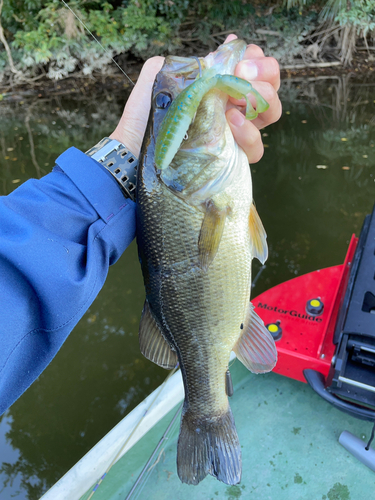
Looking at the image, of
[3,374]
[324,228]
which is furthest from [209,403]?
[324,228]

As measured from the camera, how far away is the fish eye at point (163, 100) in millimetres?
1229

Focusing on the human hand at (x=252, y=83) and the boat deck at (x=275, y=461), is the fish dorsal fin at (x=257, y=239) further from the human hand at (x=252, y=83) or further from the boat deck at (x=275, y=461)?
the boat deck at (x=275, y=461)

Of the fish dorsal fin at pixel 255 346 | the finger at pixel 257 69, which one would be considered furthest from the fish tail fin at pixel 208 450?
the finger at pixel 257 69

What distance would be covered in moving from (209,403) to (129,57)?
13601mm

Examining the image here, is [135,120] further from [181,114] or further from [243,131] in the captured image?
[181,114]

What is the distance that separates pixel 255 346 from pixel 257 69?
1.03 metres

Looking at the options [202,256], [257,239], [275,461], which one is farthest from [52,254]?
[275,461]

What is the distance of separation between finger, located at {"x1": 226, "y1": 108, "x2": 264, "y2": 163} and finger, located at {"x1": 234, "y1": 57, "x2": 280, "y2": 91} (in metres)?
0.12

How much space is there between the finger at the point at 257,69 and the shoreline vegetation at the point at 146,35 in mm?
11910

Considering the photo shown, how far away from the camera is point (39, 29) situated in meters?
11.2

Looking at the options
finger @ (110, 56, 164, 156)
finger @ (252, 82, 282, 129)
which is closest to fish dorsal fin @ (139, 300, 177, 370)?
finger @ (110, 56, 164, 156)

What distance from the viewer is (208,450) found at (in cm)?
147

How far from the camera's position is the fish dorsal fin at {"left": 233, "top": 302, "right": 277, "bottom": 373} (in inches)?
57.2

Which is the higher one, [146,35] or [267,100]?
[267,100]
